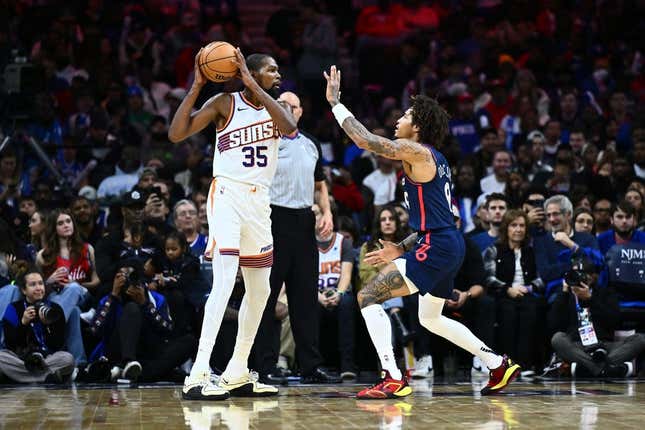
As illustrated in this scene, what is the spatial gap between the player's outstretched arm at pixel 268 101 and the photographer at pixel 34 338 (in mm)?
3219

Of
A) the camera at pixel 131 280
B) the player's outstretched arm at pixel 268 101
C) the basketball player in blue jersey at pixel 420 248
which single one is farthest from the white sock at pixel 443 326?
the camera at pixel 131 280

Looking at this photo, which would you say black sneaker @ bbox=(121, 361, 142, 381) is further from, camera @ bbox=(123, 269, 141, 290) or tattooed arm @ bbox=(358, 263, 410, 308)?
tattooed arm @ bbox=(358, 263, 410, 308)

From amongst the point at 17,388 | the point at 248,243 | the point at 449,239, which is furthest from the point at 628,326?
the point at 17,388

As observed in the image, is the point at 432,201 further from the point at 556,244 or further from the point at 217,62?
the point at 556,244

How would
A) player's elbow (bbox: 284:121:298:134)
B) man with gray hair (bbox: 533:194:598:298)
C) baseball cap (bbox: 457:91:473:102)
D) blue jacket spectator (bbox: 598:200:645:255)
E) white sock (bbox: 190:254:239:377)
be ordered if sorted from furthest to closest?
baseball cap (bbox: 457:91:473:102) < blue jacket spectator (bbox: 598:200:645:255) < man with gray hair (bbox: 533:194:598:298) < player's elbow (bbox: 284:121:298:134) < white sock (bbox: 190:254:239:377)

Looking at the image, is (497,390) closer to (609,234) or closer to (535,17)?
(609,234)

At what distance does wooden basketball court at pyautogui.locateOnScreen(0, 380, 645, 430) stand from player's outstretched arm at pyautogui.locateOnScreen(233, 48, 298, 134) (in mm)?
1934

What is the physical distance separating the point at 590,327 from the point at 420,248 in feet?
9.45

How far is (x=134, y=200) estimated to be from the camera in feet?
36.6

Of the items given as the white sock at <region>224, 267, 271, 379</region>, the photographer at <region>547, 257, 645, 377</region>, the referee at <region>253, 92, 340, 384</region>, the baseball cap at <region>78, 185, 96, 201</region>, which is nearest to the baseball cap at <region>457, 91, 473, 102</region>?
the photographer at <region>547, 257, 645, 377</region>

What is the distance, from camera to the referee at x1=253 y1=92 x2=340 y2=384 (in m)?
9.37

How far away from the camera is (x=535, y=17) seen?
1861cm

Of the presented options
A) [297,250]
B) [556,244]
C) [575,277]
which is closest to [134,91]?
[556,244]

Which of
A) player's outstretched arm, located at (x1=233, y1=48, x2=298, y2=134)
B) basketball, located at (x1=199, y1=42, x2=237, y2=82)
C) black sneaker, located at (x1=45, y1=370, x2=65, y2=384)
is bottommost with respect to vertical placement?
black sneaker, located at (x1=45, y1=370, x2=65, y2=384)
